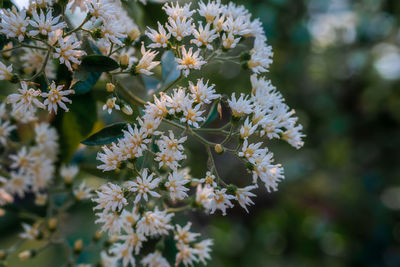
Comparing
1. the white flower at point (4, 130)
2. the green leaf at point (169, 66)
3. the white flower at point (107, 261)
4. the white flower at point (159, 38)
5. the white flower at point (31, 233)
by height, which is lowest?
the white flower at point (31, 233)

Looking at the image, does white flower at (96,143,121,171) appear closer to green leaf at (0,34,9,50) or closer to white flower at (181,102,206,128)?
white flower at (181,102,206,128)

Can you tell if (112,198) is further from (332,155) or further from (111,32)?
(332,155)

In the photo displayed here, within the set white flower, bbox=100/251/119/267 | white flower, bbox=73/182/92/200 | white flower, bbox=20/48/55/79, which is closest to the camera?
white flower, bbox=20/48/55/79

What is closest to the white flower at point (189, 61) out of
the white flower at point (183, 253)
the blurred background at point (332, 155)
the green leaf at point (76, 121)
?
the green leaf at point (76, 121)

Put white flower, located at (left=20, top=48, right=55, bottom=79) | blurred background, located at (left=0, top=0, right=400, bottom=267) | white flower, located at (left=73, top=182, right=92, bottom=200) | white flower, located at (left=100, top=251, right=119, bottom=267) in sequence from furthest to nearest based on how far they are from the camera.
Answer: blurred background, located at (left=0, top=0, right=400, bottom=267) → white flower, located at (left=73, top=182, right=92, bottom=200) → white flower, located at (left=100, top=251, right=119, bottom=267) → white flower, located at (left=20, top=48, right=55, bottom=79)

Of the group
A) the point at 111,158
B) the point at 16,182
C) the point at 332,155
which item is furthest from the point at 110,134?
the point at 332,155

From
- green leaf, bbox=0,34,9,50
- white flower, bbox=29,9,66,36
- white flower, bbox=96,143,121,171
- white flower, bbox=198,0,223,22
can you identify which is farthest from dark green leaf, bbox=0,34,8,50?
white flower, bbox=198,0,223,22

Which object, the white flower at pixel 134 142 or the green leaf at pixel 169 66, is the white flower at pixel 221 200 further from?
the green leaf at pixel 169 66
